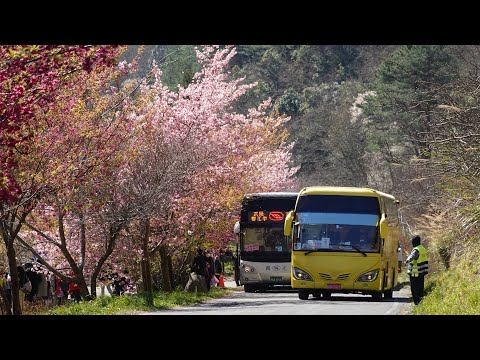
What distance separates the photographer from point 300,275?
2852cm

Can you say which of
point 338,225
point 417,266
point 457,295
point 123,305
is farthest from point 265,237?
point 457,295

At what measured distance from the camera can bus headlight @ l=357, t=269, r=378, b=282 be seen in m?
28.1

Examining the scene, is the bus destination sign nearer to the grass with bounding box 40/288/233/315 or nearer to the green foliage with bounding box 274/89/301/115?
the grass with bounding box 40/288/233/315

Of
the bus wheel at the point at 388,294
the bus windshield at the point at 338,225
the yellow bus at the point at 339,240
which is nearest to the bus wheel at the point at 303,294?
the yellow bus at the point at 339,240

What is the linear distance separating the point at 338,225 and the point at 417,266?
4.43 metres

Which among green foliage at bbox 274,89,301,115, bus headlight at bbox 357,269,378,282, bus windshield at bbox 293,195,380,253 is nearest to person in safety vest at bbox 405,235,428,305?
→ bus headlight at bbox 357,269,378,282

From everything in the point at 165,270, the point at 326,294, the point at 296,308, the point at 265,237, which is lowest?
the point at 296,308

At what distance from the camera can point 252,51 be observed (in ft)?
340

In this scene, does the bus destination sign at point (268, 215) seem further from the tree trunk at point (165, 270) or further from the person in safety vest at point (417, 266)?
the person in safety vest at point (417, 266)

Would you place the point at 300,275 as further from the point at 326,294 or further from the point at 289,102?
the point at 289,102

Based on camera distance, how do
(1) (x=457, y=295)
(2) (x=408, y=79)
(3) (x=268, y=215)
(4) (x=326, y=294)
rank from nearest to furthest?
1. (1) (x=457, y=295)
2. (4) (x=326, y=294)
3. (3) (x=268, y=215)
4. (2) (x=408, y=79)

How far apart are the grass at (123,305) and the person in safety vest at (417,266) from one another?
6.33 meters
